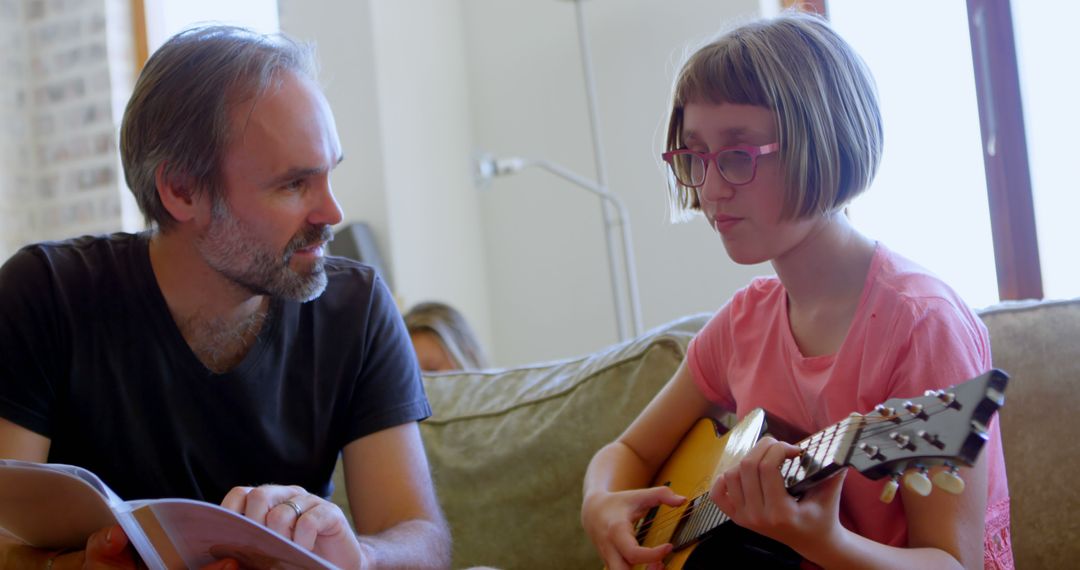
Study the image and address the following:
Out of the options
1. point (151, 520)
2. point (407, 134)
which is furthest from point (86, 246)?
point (407, 134)

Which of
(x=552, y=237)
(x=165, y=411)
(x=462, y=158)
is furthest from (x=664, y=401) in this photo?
(x=462, y=158)

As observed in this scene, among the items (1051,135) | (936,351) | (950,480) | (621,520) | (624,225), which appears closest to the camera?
(950,480)

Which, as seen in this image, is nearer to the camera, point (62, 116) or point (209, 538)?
point (209, 538)

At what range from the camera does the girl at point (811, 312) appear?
39.2 inches

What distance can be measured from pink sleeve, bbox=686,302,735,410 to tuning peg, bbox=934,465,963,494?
1.92 ft

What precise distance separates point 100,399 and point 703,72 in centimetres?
88

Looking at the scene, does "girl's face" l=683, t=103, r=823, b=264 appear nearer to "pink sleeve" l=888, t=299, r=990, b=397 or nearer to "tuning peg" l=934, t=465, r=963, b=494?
"pink sleeve" l=888, t=299, r=990, b=397

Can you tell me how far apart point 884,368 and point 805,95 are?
1.04ft

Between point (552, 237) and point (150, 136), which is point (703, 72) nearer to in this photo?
point (150, 136)

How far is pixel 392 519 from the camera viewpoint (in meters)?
1.43

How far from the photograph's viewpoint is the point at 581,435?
1736mm

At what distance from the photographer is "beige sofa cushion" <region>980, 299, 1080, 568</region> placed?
1443 millimetres

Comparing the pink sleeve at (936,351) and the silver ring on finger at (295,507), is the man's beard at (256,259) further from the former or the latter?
the pink sleeve at (936,351)

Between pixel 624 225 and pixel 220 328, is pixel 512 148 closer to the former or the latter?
pixel 624 225
